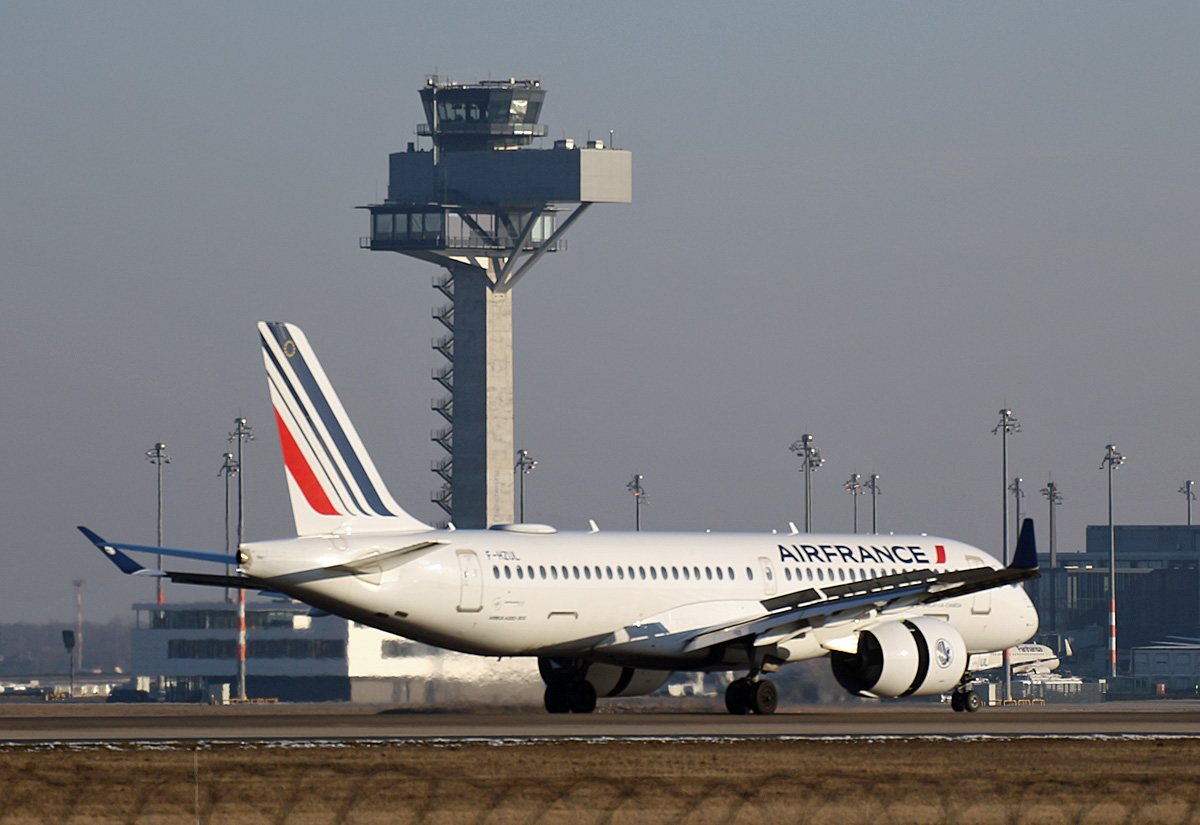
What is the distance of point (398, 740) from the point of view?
2877 centimetres

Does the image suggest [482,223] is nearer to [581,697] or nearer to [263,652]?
[263,652]

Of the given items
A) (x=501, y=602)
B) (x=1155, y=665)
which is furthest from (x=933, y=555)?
(x=1155, y=665)

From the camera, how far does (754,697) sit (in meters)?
40.0

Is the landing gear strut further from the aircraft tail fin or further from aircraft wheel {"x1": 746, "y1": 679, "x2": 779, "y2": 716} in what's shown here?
the aircraft tail fin

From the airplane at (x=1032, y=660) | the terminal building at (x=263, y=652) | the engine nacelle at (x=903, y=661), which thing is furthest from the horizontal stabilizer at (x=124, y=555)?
the airplane at (x=1032, y=660)

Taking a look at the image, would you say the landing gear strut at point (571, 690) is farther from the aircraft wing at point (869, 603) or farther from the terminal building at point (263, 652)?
the terminal building at point (263, 652)

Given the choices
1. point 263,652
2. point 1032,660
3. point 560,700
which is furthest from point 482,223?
point 560,700

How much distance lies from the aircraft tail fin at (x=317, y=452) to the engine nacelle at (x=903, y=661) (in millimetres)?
9077

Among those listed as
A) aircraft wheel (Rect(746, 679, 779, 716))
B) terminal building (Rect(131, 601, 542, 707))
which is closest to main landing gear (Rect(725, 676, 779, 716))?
aircraft wheel (Rect(746, 679, 779, 716))

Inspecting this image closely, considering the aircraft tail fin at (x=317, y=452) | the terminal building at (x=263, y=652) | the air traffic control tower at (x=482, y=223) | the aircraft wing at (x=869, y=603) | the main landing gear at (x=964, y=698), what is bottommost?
the terminal building at (x=263, y=652)

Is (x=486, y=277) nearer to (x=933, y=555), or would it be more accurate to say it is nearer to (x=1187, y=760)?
(x=933, y=555)

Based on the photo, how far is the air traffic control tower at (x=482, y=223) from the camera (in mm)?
133750

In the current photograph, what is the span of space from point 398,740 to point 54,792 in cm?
684

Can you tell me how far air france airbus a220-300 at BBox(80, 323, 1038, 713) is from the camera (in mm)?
37312
